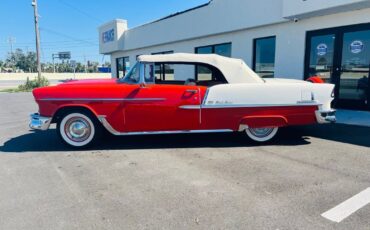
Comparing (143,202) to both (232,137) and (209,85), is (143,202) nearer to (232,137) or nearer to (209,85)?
(209,85)

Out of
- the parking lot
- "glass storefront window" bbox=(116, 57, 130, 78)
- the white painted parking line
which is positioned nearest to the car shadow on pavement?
the parking lot

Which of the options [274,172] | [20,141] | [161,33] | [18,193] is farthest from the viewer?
[161,33]

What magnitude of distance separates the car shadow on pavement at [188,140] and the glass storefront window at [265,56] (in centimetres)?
422

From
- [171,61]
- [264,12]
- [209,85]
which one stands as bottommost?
[209,85]

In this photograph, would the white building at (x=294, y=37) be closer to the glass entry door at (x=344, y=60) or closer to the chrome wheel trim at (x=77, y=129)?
the glass entry door at (x=344, y=60)

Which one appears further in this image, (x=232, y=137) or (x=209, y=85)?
(x=232, y=137)

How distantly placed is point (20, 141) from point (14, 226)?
11.8 ft

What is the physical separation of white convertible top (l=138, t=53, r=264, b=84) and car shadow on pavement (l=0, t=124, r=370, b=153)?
118cm

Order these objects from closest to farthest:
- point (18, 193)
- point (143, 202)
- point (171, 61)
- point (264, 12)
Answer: point (143, 202) → point (18, 193) → point (171, 61) → point (264, 12)

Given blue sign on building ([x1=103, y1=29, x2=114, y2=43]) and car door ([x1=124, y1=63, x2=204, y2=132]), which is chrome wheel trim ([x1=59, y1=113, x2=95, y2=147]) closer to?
car door ([x1=124, y1=63, x2=204, y2=132])

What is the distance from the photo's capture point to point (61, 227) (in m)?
2.55

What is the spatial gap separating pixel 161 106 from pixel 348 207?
3101 millimetres

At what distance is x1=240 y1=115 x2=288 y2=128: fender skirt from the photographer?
492 cm

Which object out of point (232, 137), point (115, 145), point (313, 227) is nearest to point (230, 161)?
point (232, 137)
